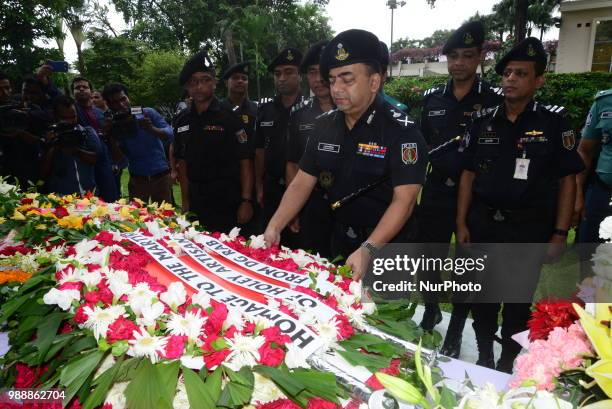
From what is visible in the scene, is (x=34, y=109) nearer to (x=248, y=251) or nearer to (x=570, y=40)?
(x=248, y=251)

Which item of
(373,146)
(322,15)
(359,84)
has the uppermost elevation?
(322,15)

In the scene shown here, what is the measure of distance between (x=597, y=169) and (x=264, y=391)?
129 inches

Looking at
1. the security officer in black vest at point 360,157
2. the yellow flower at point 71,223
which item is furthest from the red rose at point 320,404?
the yellow flower at point 71,223

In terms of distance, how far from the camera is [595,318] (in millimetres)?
993

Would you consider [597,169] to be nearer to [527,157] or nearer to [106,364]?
[527,157]

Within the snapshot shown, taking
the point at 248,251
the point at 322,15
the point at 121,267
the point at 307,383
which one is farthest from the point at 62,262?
the point at 322,15

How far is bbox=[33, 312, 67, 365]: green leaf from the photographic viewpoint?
57.8 inches

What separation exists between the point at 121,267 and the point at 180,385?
0.77 metres

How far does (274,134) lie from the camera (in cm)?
425

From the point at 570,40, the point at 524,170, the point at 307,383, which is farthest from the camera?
the point at 570,40

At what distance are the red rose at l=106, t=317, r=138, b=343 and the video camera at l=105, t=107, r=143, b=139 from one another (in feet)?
12.1

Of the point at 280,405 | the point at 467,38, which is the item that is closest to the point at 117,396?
the point at 280,405

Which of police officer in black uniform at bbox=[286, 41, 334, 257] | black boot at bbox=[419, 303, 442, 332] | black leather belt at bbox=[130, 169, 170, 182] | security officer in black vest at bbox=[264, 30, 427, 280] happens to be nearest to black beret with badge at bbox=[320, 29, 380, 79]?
security officer in black vest at bbox=[264, 30, 427, 280]

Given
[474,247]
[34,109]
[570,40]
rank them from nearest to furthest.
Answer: [474,247] < [34,109] < [570,40]
